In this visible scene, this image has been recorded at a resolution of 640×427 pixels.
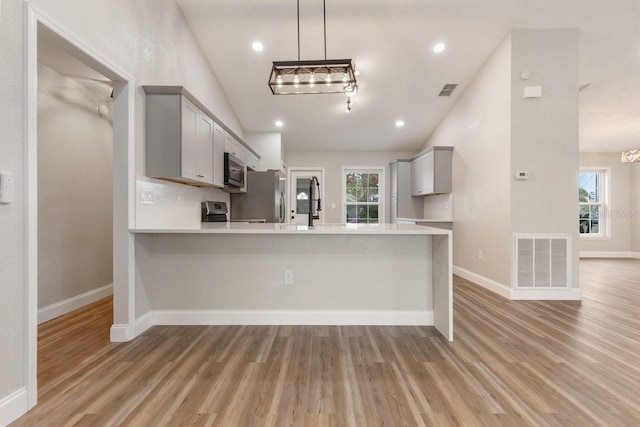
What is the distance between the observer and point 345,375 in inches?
74.0

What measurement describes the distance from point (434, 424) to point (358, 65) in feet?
13.8

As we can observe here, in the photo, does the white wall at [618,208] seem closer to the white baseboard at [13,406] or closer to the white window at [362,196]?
the white window at [362,196]

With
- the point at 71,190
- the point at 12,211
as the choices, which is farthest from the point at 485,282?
the point at 71,190

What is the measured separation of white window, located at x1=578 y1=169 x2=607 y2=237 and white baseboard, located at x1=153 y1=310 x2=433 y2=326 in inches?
267

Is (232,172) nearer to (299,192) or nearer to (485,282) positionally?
(299,192)

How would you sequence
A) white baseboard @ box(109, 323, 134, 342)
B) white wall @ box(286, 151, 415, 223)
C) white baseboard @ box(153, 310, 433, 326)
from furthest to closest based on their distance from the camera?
white wall @ box(286, 151, 415, 223) < white baseboard @ box(153, 310, 433, 326) < white baseboard @ box(109, 323, 134, 342)

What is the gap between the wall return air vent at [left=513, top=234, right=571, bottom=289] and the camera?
3.58m

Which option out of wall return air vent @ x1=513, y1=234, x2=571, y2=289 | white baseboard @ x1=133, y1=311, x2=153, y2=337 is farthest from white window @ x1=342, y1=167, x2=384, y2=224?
white baseboard @ x1=133, y1=311, x2=153, y2=337

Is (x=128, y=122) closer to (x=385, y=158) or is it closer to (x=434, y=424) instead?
(x=434, y=424)

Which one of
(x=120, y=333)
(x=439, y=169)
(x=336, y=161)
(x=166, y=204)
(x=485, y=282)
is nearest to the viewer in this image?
(x=120, y=333)

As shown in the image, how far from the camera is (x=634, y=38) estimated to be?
3568 mm

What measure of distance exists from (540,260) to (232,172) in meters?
3.86

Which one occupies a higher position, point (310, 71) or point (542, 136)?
point (310, 71)

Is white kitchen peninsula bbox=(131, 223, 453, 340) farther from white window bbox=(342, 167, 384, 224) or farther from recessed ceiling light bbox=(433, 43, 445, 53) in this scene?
white window bbox=(342, 167, 384, 224)
